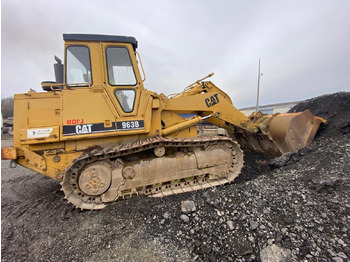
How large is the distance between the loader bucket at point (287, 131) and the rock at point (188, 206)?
2.93 m

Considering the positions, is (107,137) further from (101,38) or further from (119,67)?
(101,38)

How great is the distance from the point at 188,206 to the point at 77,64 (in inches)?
139

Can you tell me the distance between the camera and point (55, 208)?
3.37 m

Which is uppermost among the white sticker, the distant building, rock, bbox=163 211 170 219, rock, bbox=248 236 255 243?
the distant building

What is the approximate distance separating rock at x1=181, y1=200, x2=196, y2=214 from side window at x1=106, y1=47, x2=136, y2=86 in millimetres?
2578

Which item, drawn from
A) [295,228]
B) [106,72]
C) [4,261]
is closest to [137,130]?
[106,72]

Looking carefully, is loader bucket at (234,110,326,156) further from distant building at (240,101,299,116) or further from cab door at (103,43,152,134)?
distant building at (240,101,299,116)

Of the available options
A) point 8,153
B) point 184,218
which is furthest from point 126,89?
point 184,218

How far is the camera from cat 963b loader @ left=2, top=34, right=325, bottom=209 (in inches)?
122

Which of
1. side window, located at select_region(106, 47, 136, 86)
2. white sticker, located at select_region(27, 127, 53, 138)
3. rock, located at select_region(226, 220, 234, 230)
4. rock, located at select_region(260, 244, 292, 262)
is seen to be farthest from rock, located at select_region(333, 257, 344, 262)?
white sticker, located at select_region(27, 127, 53, 138)

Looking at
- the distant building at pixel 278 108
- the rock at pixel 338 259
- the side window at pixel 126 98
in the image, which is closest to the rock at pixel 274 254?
the rock at pixel 338 259

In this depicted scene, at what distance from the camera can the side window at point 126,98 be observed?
11.1 ft

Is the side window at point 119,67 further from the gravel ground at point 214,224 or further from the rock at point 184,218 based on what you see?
the rock at point 184,218

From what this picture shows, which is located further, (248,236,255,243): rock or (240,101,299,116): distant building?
(240,101,299,116): distant building
